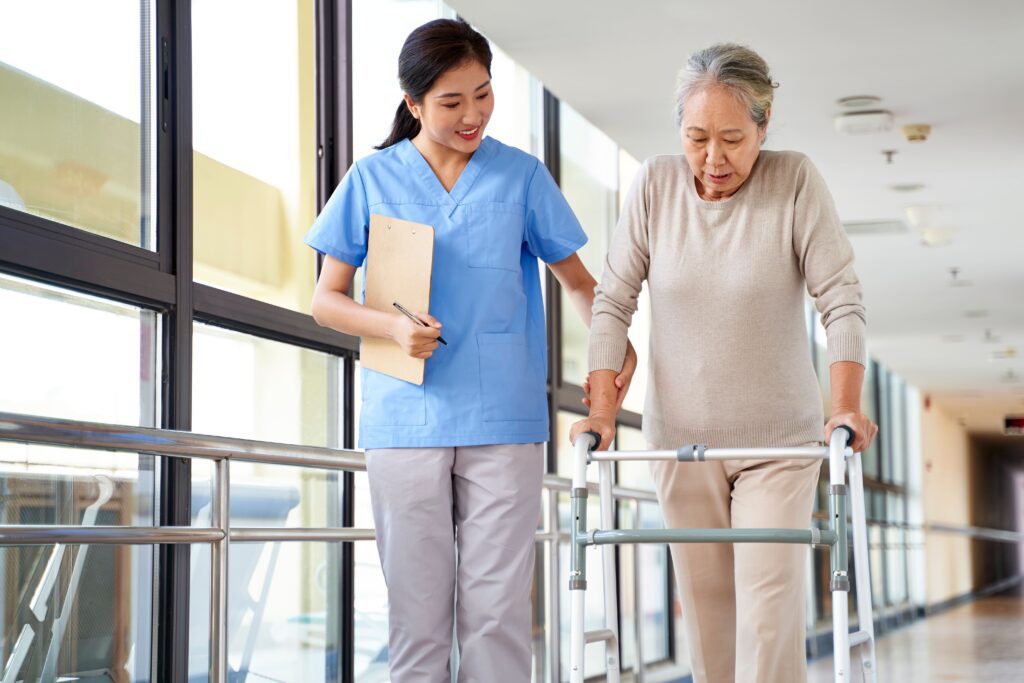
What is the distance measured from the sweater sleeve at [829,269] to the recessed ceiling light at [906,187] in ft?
14.9

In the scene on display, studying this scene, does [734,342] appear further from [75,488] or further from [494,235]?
[75,488]

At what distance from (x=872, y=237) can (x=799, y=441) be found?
5758mm

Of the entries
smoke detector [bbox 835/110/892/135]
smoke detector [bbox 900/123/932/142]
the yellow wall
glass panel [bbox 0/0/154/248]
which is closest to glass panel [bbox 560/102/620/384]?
smoke detector [bbox 835/110/892/135]

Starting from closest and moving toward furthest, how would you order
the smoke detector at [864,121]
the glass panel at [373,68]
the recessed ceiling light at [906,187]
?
1. the glass panel at [373,68]
2. the smoke detector at [864,121]
3. the recessed ceiling light at [906,187]

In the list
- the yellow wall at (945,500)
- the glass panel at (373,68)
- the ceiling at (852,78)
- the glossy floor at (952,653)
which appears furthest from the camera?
the yellow wall at (945,500)

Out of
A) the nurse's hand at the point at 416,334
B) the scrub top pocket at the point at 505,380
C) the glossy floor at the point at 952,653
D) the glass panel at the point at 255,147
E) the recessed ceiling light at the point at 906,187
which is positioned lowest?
the glossy floor at the point at 952,653

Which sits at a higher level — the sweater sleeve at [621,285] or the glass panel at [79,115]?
the glass panel at [79,115]

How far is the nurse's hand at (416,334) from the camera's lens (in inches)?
68.6

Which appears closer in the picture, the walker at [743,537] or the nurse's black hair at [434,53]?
the walker at [743,537]

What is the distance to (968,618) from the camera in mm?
11664

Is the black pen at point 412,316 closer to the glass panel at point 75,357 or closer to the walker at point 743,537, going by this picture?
the walker at point 743,537

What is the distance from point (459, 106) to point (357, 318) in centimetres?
35

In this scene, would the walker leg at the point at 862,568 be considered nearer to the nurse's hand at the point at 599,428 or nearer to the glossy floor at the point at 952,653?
the nurse's hand at the point at 599,428

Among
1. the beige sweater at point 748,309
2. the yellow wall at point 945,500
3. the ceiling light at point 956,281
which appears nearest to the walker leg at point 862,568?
the beige sweater at point 748,309
